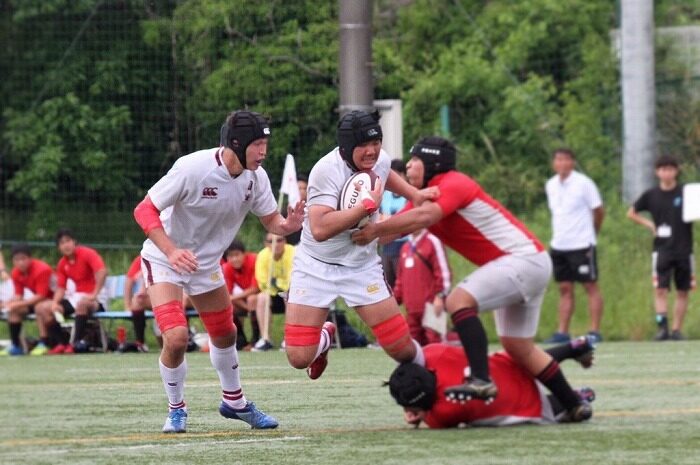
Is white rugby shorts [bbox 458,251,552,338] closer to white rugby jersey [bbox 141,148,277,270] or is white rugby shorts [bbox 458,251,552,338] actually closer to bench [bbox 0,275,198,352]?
white rugby jersey [bbox 141,148,277,270]

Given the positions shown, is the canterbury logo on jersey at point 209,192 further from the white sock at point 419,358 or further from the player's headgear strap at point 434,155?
the white sock at point 419,358

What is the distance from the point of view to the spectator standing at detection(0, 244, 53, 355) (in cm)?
1752

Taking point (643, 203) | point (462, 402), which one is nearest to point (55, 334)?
point (643, 203)

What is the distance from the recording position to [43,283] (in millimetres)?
17688

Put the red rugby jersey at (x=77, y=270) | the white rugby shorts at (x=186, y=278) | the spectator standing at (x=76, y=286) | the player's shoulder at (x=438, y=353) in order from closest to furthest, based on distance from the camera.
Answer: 1. the white rugby shorts at (x=186, y=278)
2. the player's shoulder at (x=438, y=353)
3. the spectator standing at (x=76, y=286)
4. the red rugby jersey at (x=77, y=270)

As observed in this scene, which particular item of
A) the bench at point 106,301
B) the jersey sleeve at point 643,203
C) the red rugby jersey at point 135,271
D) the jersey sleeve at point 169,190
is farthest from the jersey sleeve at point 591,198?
the jersey sleeve at point 169,190

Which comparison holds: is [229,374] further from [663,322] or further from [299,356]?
[663,322]

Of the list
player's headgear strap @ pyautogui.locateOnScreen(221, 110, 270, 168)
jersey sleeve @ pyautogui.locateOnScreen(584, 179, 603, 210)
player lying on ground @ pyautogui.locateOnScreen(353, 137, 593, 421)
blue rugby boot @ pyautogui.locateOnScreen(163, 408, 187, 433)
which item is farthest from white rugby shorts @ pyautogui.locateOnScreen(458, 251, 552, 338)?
jersey sleeve @ pyautogui.locateOnScreen(584, 179, 603, 210)

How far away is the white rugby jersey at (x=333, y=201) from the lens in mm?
8578

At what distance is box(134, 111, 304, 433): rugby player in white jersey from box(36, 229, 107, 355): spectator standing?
8.60 metres

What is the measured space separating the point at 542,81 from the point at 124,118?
5737 millimetres

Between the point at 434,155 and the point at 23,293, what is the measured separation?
32.2 feet

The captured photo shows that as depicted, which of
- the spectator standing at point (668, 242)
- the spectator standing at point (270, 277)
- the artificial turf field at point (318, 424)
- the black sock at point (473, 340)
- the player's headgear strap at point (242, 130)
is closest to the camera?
the artificial turf field at point (318, 424)

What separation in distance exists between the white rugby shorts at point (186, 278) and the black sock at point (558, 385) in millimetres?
1771
